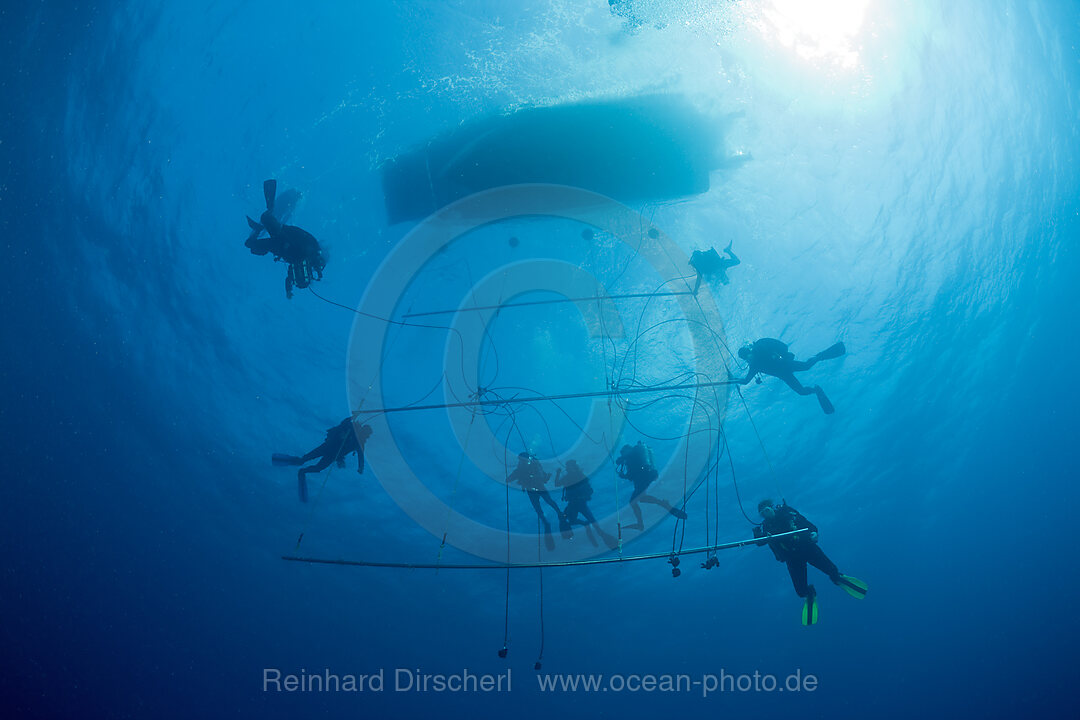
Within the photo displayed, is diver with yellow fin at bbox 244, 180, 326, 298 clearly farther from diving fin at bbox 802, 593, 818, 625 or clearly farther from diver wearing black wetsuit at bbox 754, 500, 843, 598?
diving fin at bbox 802, 593, 818, 625

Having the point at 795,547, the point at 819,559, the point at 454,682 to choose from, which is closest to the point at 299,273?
the point at 795,547

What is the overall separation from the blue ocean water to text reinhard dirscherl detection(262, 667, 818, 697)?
5.08 m

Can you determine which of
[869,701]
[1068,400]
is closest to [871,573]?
[1068,400]

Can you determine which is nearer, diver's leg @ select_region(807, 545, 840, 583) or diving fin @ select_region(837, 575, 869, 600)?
diving fin @ select_region(837, 575, 869, 600)

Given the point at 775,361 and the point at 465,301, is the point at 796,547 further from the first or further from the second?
the point at 465,301

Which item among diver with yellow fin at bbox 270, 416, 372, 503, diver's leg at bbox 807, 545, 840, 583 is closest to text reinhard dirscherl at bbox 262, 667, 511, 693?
diver with yellow fin at bbox 270, 416, 372, 503

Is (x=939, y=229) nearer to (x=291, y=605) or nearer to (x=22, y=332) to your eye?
(x=22, y=332)

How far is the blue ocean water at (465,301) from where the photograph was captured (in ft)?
36.3

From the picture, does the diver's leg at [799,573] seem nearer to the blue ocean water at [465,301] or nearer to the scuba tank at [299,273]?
the blue ocean water at [465,301]

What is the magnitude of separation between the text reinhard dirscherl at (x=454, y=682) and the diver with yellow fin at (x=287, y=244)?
35.3 meters

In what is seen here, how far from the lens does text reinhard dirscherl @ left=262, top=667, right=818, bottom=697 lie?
36.9 metres

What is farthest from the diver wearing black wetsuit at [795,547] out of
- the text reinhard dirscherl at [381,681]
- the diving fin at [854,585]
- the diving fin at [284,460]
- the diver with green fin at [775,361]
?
the text reinhard dirscherl at [381,681]

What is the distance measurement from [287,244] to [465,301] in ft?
19.8

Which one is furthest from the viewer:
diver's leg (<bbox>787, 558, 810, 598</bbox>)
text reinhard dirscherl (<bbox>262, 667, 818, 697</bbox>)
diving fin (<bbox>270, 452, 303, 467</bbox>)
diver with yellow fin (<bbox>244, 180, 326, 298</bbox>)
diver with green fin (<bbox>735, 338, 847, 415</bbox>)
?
text reinhard dirscherl (<bbox>262, 667, 818, 697</bbox>)
